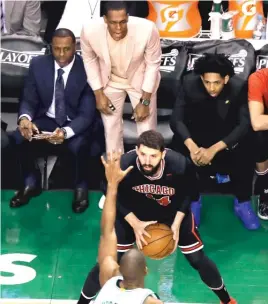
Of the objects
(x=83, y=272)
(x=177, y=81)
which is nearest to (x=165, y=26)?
(x=177, y=81)

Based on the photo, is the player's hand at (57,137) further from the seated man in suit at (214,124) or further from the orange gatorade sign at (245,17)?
the orange gatorade sign at (245,17)

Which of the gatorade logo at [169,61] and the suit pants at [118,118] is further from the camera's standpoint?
the gatorade logo at [169,61]

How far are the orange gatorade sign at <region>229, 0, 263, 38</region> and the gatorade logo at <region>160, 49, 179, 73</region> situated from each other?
35.5 inches

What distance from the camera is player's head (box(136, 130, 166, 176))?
23.0 ft

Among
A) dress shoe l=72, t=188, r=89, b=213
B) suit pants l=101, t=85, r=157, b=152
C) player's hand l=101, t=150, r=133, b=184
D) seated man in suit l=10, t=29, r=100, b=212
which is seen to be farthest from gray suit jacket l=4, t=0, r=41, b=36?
player's hand l=101, t=150, r=133, b=184

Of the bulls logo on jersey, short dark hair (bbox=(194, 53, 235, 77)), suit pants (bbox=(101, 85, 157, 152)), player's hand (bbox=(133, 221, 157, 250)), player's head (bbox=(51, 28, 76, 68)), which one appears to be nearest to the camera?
player's hand (bbox=(133, 221, 157, 250))

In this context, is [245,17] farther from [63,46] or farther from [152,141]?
[152,141]

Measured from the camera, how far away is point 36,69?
9070 mm

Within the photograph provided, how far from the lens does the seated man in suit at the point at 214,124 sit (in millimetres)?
8516

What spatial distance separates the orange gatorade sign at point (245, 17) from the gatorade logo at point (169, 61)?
0.90 metres

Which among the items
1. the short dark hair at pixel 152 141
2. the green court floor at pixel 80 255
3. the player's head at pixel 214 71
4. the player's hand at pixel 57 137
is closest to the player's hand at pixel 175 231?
the short dark hair at pixel 152 141

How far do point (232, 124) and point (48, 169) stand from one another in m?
2.12

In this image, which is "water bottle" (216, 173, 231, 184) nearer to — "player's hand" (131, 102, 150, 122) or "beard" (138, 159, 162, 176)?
"player's hand" (131, 102, 150, 122)

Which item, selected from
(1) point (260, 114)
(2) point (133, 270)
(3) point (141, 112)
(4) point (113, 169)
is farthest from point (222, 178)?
(2) point (133, 270)
